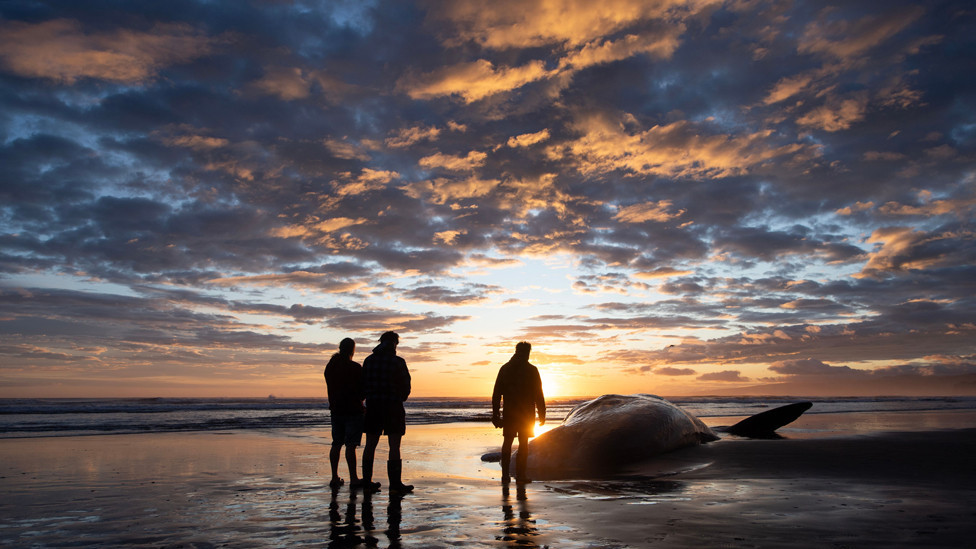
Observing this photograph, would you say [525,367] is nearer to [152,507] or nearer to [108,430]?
[152,507]

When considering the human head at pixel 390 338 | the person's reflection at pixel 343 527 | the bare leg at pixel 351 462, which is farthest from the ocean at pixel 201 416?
the person's reflection at pixel 343 527

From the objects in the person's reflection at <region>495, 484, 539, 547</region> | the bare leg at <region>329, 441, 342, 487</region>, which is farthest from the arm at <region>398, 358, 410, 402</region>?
the person's reflection at <region>495, 484, 539, 547</region>

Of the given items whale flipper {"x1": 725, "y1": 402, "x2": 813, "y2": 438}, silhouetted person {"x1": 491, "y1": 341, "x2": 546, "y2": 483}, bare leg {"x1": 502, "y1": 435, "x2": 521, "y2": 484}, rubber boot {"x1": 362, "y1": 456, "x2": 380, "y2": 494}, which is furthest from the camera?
whale flipper {"x1": 725, "y1": 402, "x2": 813, "y2": 438}

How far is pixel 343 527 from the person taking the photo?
5281mm

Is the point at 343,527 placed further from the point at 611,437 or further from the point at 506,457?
the point at 611,437

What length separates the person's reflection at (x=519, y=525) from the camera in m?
4.61

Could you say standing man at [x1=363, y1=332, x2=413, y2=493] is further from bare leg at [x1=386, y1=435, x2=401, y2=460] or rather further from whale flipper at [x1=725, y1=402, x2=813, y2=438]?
whale flipper at [x1=725, y1=402, x2=813, y2=438]

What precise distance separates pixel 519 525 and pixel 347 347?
4.30m

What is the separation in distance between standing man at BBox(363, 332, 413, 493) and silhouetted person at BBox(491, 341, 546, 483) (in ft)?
4.97

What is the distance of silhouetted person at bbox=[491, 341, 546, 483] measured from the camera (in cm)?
871

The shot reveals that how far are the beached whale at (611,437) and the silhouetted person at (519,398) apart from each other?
0.83m

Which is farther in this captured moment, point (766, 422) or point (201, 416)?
point (201, 416)

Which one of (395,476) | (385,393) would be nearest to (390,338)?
(385,393)

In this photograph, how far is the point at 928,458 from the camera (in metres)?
9.58
